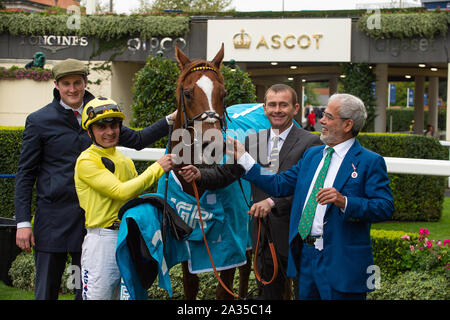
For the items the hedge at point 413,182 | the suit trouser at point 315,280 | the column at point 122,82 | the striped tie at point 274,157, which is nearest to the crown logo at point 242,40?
the column at point 122,82

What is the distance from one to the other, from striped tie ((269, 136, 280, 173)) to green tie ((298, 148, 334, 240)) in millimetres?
778

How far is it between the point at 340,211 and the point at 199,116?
97 centimetres

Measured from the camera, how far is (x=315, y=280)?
116 inches

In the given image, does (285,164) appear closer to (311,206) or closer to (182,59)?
(311,206)

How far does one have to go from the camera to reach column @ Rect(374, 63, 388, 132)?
704 inches

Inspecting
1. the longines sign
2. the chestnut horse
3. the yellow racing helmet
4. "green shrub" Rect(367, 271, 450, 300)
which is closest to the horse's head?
the chestnut horse

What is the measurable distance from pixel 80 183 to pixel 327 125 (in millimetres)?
1420

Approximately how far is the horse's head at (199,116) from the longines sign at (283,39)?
13756 mm

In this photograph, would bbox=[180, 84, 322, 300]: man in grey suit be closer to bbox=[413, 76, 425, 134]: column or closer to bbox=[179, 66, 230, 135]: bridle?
bbox=[179, 66, 230, 135]: bridle

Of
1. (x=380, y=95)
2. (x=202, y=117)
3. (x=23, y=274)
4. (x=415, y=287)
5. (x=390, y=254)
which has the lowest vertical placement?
(x=23, y=274)

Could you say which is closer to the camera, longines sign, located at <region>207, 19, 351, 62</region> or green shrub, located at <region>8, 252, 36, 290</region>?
green shrub, located at <region>8, 252, 36, 290</region>

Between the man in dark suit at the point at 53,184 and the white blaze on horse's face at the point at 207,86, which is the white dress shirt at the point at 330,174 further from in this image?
the man in dark suit at the point at 53,184

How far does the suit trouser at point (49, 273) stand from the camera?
337 centimetres

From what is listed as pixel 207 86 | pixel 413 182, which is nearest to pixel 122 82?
pixel 413 182
